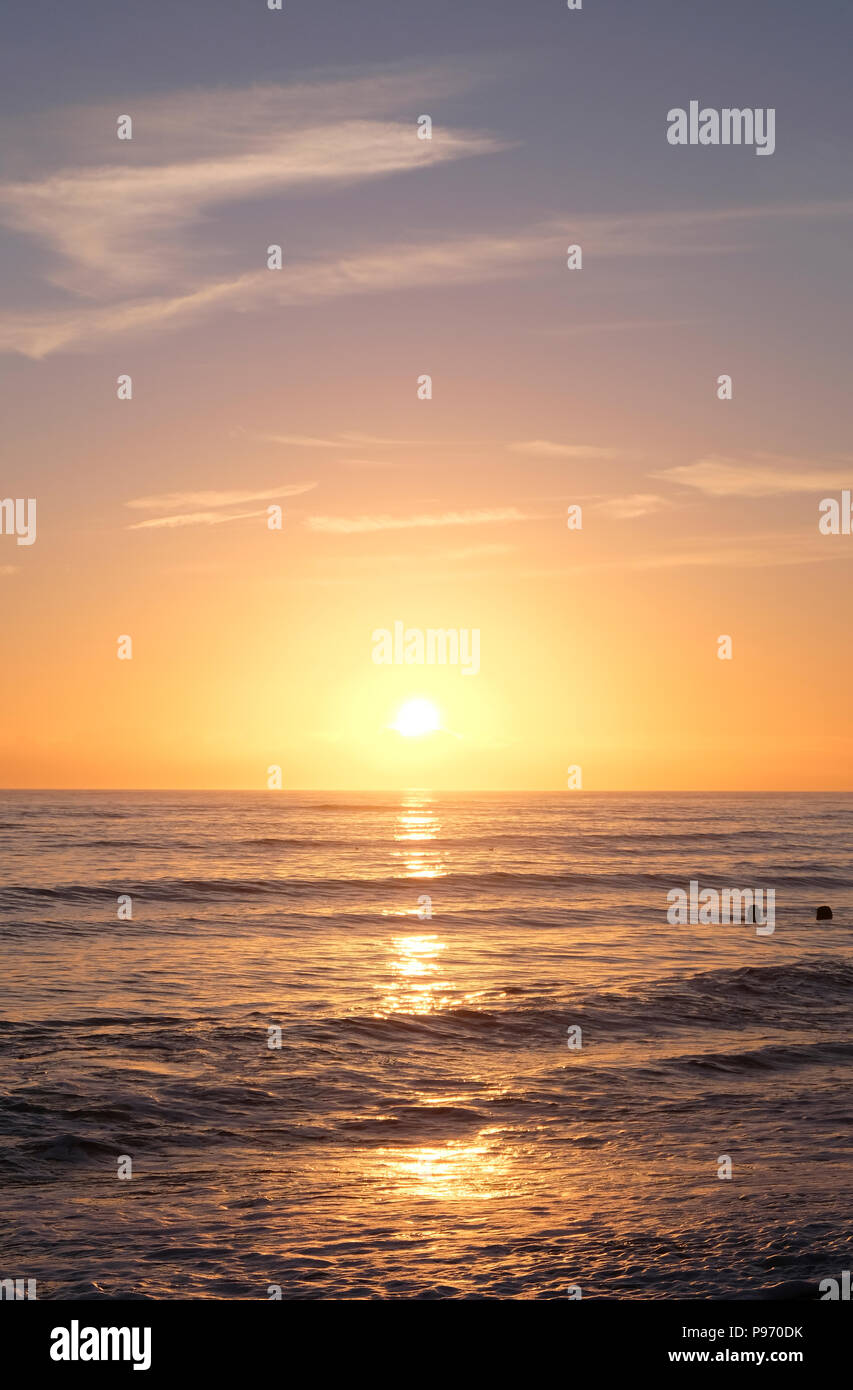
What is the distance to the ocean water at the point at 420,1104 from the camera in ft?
29.7

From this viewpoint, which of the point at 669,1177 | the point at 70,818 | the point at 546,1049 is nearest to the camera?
the point at 669,1177

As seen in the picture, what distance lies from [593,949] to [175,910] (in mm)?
16180

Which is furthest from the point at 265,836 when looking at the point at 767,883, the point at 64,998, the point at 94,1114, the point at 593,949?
the point at 94,1114

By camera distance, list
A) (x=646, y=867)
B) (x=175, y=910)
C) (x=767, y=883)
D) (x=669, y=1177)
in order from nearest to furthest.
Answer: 1. (x=669, y=1177)
2. (x=175, y=910)
3. (x=767, y=883)
4. (x=646, y=867)

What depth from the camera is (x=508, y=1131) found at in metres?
13.4

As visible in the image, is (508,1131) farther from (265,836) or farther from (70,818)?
(70,818)

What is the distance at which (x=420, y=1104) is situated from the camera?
1498 cm

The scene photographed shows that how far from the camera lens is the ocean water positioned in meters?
9.06

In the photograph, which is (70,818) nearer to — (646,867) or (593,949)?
(646,867)
